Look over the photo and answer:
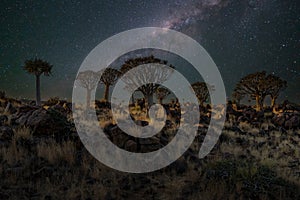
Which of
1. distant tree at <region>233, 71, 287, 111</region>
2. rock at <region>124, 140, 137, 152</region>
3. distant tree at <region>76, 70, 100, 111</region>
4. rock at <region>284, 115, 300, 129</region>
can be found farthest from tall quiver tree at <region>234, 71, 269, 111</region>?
rock at <region>124, 140, 137, 152</region>

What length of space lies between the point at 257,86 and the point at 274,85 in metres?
2.23

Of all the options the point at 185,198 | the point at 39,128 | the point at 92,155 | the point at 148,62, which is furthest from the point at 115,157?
the point at 148,62

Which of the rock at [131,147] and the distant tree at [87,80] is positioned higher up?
the distant tree at [87,80]

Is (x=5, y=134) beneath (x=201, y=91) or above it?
beneath

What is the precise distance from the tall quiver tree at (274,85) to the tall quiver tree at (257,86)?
628mm

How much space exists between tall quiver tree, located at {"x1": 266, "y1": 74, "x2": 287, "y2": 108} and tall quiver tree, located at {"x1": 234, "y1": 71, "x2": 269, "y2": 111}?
24.7 inches

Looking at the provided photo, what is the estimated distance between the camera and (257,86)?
32.5 m

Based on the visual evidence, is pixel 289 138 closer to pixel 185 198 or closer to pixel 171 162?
pixel 171 162

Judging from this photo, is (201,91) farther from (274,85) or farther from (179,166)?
(179,166)

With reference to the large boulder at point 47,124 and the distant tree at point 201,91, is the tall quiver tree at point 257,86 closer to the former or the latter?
the distant tree at point 201,91

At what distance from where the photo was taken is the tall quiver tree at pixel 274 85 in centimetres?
3206

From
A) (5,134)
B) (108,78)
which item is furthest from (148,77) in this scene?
(5,134)

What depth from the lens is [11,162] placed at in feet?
20.2

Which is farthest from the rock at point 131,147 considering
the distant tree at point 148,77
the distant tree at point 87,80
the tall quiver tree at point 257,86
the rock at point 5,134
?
the tall quiver tree at point 257,86
